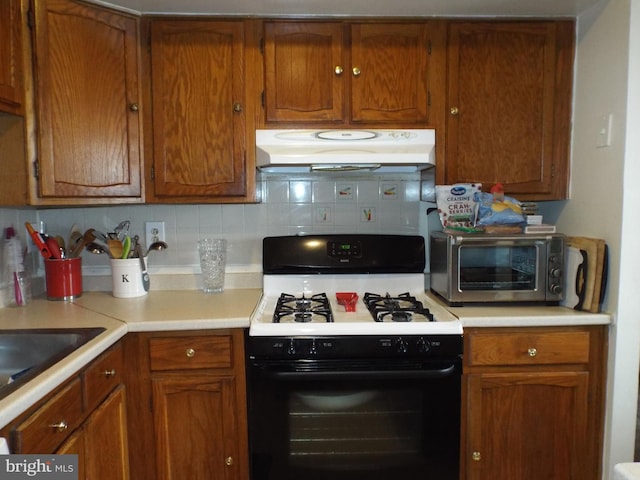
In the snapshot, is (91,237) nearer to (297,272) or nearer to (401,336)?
(297,272)

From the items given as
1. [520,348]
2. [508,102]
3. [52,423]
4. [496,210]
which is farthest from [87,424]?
[508,102]

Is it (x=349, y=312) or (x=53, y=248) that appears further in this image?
(x=53, y=248)

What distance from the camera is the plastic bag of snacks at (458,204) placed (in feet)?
5.63

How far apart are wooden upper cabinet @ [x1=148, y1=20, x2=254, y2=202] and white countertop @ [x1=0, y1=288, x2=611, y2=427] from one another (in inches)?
18.5

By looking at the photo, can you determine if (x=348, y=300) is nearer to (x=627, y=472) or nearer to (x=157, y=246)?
(x=157, y=246)

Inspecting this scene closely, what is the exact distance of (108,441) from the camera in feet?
4.25

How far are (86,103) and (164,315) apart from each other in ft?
2.84

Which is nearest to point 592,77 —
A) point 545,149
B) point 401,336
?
point 545,149

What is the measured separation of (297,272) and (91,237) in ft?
3.05

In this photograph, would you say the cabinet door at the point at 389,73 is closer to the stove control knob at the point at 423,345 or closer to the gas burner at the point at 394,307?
the gas burner at the point at 394,307

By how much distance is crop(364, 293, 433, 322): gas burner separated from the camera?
153 centimetres

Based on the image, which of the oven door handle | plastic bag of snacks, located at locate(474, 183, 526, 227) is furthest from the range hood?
the oven door handle

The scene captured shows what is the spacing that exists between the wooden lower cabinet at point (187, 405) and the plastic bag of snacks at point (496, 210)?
1.06 metres

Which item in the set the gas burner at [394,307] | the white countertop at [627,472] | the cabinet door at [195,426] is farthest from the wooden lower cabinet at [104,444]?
the white countertop at [627,472]
